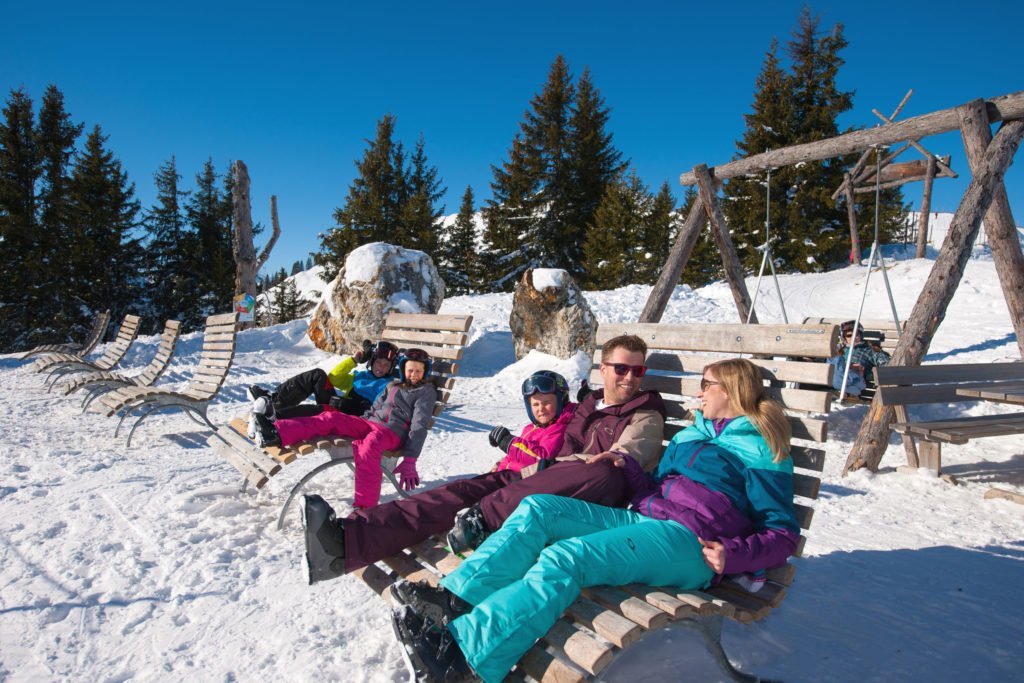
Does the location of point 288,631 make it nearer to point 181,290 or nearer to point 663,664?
point 663,664

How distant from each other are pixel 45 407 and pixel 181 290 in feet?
57.3

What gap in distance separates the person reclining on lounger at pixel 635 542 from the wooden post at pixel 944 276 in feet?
10.6

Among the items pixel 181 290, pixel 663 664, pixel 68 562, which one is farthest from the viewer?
pixel 181 290

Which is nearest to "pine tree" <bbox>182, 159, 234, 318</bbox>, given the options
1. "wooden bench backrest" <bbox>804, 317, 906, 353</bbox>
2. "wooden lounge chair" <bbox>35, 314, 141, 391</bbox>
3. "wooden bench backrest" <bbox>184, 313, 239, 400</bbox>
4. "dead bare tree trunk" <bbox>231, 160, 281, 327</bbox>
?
"dead bare tree trunk" <bbox>231, 160, 281, 327</bbox>

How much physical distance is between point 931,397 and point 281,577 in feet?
17.6

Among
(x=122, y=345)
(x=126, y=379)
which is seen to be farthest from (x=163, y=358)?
(x=122, y=345)

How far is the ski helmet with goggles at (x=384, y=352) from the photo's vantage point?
4.70 meters

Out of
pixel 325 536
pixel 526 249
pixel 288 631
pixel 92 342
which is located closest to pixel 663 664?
pixel 325 536

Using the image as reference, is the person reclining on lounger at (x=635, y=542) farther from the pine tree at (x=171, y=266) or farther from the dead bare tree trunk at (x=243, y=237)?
the pine tree at (x=171, y=266)

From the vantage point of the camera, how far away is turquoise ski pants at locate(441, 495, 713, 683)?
73.2 inches

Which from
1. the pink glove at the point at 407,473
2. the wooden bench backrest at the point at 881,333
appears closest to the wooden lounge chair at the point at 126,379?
the pink glove at the point at 407,473

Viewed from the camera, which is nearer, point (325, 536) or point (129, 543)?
point (325, 536)

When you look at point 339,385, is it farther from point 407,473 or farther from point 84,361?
point 84,361

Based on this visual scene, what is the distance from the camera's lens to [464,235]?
28.2 m
